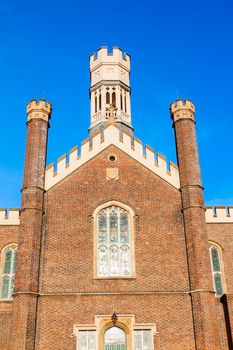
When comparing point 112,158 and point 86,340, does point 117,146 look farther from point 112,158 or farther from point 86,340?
point 86,340

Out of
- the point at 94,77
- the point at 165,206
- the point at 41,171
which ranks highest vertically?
the point at 94,77

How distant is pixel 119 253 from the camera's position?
20219 mm

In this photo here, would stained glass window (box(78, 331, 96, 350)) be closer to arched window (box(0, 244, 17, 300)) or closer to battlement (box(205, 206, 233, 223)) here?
arched window (box(0, 244, 17, 300))

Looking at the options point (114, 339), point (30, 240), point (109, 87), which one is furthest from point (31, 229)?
point (109, 87)

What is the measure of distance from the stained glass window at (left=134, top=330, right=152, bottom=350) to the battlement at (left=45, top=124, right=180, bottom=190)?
273 inches

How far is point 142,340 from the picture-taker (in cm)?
1852

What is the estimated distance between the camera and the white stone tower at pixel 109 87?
132 feet

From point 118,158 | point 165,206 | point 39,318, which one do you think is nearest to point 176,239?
point 165,206

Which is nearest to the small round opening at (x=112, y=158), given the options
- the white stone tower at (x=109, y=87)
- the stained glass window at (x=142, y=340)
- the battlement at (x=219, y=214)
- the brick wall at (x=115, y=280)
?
the brick wall at (x=115, y=280)

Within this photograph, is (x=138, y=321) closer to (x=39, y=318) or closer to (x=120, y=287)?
(x=120, y=287)

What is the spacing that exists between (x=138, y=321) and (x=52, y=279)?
157 inches

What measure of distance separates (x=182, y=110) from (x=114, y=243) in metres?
7.90

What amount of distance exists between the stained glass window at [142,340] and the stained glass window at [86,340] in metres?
1.71

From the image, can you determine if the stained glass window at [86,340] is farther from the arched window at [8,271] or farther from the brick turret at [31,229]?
the arched window at [8,271]
